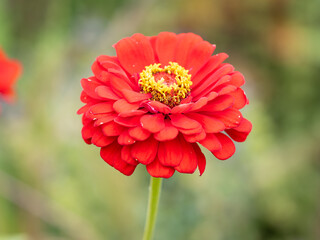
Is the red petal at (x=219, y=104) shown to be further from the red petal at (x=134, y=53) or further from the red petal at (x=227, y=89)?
the red petal at (x=134, y=53)

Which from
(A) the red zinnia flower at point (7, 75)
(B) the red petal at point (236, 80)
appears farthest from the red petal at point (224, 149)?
(A) the red zinnia flower at point (7, 75)

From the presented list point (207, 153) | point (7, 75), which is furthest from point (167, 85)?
point (207, 153)

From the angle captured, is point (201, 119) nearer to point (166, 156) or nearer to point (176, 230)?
point (166, 156)

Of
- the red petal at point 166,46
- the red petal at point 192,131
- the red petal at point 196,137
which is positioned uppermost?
the red petal at point 166,46

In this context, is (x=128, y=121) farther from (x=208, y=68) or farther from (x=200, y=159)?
(x=208, y=68)

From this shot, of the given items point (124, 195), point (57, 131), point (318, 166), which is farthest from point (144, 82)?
point (318, 166)

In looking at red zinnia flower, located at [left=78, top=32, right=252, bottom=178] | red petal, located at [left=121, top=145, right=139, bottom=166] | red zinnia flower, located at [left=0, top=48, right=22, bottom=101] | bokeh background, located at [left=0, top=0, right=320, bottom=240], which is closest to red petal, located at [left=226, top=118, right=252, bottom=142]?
red zinnia flower, located at [left=78, top=32, right=252, bottom=178]

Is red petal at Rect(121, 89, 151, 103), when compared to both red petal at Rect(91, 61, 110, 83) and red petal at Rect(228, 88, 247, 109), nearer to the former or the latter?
red petal at Rect(91, 61, 110, 83)

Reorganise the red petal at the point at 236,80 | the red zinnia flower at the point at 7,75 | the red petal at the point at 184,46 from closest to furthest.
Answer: the red petal at the point at 236,80 → the red petal at the point at 184,46 → the red zinnia flower at the point at 7,75
